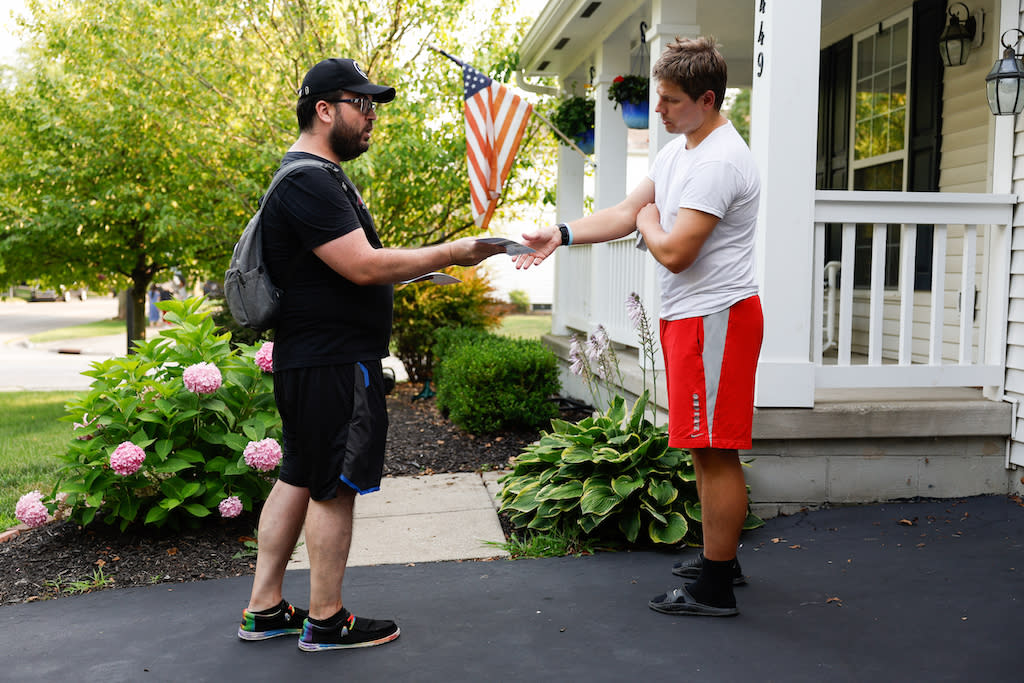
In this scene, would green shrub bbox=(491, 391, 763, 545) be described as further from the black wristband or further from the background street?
the background street

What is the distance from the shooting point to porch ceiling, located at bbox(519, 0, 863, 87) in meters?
7.09

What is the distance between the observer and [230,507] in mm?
4352

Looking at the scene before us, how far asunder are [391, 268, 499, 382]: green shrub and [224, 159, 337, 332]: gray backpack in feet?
23.2

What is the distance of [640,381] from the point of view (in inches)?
227

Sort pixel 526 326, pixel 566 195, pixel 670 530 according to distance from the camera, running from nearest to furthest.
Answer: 1. pixel 670 530
2. pixel 566 195
3. pixel 526 326

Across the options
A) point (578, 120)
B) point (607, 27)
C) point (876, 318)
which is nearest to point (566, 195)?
point (578, 120)

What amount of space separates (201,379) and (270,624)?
1536mm

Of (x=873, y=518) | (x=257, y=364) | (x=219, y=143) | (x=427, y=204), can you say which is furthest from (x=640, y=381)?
(x=219, y=143)

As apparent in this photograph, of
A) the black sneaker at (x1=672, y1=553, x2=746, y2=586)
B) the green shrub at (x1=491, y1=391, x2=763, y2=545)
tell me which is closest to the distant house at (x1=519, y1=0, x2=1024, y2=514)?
the green shrub at (x1=491, y1=391, x2=763, y2=545)

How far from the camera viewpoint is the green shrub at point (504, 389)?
696cm

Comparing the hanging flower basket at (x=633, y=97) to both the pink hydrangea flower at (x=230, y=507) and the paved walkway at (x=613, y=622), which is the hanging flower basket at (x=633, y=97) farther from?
the pink hydrangea flower at (x=230, y=507)

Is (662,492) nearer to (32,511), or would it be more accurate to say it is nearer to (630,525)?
(630,525)

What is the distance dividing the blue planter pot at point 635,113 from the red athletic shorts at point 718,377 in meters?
4.29

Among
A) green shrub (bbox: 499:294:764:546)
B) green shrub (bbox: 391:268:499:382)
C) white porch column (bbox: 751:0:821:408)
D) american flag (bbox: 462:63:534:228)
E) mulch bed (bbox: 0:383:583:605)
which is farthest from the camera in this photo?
green shrub (bbox: 391:268:499:382)
